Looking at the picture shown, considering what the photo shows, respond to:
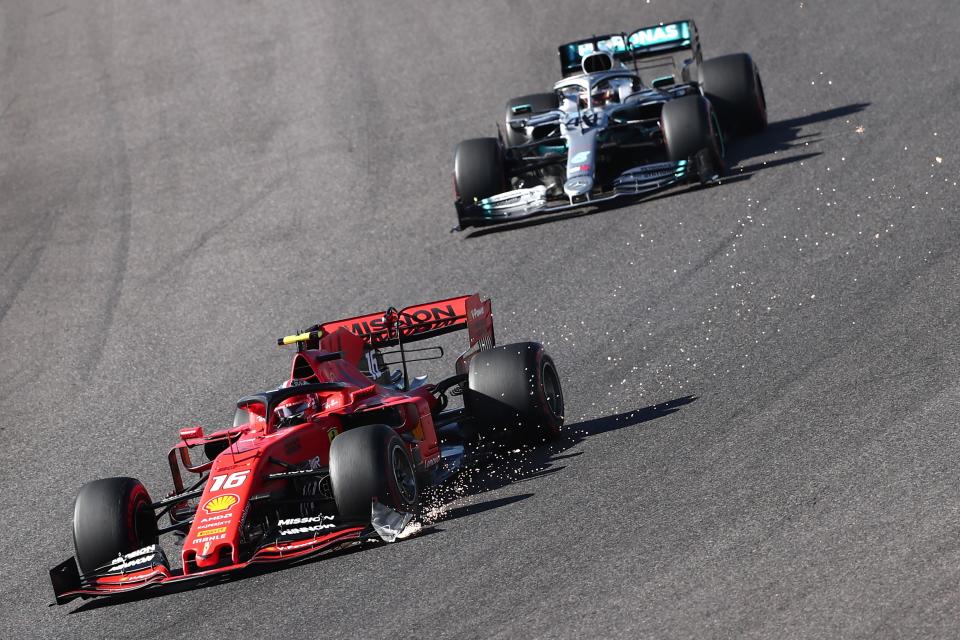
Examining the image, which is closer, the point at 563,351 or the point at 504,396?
the point at 504,396

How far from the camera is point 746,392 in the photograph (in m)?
11.1

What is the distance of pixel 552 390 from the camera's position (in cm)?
1128

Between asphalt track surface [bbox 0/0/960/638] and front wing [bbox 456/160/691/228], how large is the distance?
1.11 ft

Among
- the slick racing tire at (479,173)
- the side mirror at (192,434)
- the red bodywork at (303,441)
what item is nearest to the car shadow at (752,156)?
the slick racing tire at (479,173)

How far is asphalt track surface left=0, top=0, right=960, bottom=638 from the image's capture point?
25.3ft

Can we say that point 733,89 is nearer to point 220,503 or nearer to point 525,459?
point 525,459

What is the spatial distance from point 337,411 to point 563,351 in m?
4.55

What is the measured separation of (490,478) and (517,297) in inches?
229

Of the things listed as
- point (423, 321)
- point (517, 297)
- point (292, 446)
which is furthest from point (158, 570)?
point (517, 297)

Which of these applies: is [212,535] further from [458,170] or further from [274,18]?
[274,18]

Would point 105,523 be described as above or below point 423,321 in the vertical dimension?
below

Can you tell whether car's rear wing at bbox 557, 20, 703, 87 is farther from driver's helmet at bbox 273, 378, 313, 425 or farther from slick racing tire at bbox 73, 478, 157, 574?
slick racing tire at bbox 73, 478, 157, 574

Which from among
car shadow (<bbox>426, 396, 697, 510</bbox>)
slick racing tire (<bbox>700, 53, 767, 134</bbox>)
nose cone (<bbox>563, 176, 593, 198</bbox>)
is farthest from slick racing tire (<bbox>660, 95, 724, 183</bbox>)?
car shadow (<bbox>426, 396, 697, 510</bbox>)

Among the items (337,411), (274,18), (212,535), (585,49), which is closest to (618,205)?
(585,49)
